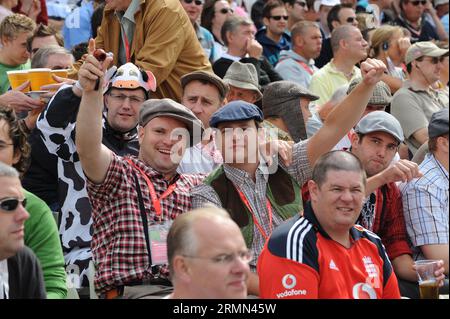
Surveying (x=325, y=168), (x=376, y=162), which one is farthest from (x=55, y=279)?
(x=376, y=162)

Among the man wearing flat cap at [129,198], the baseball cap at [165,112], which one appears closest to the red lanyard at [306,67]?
the baseball cap at [165,112]

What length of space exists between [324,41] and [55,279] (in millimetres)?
7370

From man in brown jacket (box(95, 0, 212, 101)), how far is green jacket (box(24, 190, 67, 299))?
2134mm

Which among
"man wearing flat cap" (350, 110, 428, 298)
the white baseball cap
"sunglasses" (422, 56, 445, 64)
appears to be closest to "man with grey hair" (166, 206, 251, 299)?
"man wearing flat cap" (350, 110, 428, 298)

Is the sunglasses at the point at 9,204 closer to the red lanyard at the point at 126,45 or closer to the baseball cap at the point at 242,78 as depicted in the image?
the red lanyard at the point at 126,45

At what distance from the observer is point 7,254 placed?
15.2 ft

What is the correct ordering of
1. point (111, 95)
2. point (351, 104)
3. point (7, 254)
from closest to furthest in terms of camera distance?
point (7, 254), point (351, 104), point (111, 95)

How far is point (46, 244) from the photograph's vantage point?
5336 millimetres

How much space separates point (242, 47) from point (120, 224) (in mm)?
4930

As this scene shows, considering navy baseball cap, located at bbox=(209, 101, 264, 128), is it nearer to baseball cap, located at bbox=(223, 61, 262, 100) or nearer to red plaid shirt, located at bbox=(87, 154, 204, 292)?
red plaid shirt, located at bbox=(87, 154, 204, 292)

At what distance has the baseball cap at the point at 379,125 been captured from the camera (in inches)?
269

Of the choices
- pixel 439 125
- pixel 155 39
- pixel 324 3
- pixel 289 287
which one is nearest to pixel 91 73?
pixel 289 287

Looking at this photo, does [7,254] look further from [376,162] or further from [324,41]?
[324,41]

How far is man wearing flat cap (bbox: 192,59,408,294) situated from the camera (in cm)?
583
